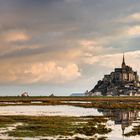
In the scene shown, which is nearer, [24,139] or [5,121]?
[24,139]

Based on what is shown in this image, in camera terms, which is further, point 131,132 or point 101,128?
point 101,128

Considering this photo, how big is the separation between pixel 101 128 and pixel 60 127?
5526 mm

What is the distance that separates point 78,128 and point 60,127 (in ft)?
9.14

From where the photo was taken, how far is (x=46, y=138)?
43250mm

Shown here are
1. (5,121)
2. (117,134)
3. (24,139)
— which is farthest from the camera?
(5,121)

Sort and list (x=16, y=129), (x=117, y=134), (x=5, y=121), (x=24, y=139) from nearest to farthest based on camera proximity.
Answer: (x=24, y=139) → (x=117, y=134) → (x=16, y=129) → (x=5, y=121)

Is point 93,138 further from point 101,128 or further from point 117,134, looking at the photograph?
point 101,128

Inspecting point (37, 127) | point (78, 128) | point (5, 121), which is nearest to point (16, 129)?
point (37, 127)

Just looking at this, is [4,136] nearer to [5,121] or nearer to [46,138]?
[46,138]

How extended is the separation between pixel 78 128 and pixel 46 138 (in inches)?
381

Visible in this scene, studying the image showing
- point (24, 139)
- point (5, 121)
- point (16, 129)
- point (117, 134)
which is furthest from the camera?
point (5, 121)

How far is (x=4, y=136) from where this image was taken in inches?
1753

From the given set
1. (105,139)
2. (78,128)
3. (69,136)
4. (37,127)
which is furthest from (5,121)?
(105,139)

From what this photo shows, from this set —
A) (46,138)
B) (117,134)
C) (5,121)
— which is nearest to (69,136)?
(46,138)
